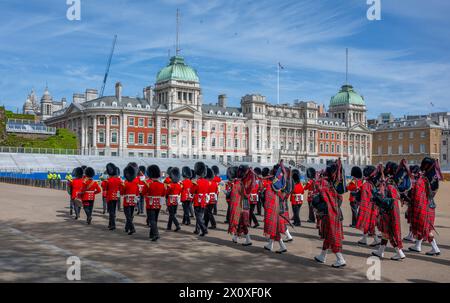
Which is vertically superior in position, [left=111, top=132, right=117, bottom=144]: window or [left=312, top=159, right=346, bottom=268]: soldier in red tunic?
[left=111, top=132, right=117, bottom=144]: window

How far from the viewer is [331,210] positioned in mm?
10953

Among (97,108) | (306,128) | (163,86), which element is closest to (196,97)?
(163,86)

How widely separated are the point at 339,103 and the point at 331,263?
382 feet

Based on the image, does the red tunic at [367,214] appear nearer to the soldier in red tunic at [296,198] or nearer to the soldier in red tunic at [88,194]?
the soldier in red tunic at [296,198]

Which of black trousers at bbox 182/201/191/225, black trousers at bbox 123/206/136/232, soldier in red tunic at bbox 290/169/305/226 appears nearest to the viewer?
black trousers at bbox 123/206/136/232

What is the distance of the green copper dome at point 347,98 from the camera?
122m

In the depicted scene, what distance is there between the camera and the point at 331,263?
11086mm

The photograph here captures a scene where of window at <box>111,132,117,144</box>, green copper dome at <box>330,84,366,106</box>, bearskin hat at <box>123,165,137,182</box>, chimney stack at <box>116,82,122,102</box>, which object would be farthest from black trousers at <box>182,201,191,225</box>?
green copper dome at <box>330,84,366,106</box>

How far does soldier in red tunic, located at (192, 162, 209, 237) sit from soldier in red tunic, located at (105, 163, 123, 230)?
8.30 ft

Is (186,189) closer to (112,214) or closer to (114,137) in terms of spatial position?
(112,214)

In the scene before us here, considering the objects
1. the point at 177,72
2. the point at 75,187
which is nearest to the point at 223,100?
the point at 177,72

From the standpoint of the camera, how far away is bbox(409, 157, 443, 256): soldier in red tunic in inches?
495

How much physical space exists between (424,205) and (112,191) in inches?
379

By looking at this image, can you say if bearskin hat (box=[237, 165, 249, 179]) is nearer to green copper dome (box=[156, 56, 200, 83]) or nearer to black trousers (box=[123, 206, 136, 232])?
black trousers (box=[123, 206, 136, 232])
